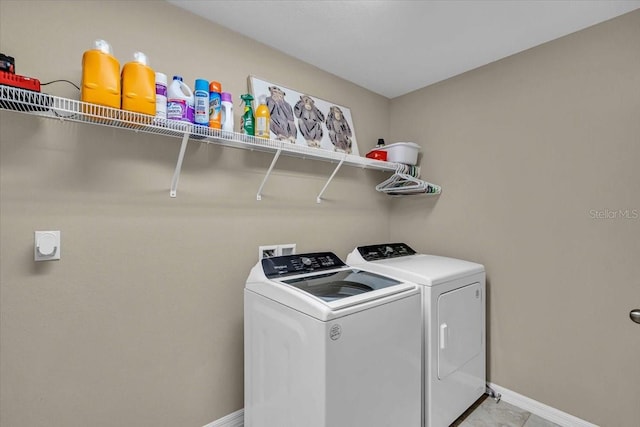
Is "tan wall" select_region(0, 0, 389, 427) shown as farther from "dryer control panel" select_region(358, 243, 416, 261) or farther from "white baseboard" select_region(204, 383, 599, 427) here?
"dryer control panel" select_region(358, 243, 416, 261)

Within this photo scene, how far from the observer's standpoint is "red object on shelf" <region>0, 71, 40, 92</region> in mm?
1057

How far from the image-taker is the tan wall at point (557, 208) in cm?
175

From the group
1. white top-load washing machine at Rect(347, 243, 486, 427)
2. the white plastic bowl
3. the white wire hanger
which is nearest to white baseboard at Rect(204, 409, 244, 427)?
white top-load washing machine at Rect(347, 243, 486, 427)

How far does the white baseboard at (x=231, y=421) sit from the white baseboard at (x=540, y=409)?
1868 millimetres

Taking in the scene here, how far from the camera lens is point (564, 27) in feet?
6.17

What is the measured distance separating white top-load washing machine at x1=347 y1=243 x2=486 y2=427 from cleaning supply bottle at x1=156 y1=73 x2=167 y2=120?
156 centimetres

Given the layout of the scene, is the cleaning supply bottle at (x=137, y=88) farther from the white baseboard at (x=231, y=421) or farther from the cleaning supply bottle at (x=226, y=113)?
the white baseboard at (x=231, y=421)

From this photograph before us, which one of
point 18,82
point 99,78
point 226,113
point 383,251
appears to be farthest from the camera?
point 383,251

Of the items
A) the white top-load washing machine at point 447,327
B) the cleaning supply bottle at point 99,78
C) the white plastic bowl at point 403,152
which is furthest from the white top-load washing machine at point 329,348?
the white plastic bowl at point 403,152

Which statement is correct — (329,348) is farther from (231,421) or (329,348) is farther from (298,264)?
(231,421)

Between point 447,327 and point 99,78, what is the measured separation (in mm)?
2264

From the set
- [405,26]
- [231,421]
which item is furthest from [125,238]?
[405,26]

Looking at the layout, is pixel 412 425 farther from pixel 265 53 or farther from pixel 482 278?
pixel 265 53

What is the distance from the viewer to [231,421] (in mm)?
1883
